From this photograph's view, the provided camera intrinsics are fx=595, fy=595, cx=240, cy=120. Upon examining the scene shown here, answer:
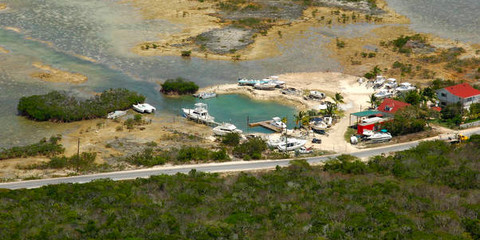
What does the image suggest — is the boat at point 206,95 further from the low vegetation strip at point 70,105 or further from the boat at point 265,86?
the low vegetation strip at point 70,105

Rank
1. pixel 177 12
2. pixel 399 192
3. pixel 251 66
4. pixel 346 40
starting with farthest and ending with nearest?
pixel 177 12, pixel 346 40, pixel 251 66, pixel 399 192

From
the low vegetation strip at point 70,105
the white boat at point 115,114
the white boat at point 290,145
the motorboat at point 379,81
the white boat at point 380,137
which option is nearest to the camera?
the white boat at point 290,145

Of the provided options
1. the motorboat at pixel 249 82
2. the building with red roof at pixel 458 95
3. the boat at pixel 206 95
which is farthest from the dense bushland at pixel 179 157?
the building with red roof at pixel 458 95

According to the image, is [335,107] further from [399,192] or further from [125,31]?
[125,31]

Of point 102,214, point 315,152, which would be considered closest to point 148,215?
point 102,214

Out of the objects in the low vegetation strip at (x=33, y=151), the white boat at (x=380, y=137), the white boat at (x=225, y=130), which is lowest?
the white boat at (x=380, y=137)

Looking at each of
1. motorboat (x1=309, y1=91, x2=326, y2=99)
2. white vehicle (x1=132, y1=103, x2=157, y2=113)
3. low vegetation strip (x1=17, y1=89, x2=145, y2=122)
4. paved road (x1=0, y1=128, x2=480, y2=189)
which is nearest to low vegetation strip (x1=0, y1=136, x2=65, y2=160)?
paved road (x1=0, y1=128, x2=480, y2=189)

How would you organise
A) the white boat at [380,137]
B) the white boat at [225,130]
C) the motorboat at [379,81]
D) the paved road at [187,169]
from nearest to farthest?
the paved road at [187,169] → the white boat at [380,137] → the white boat at [225,130] → the motorboat at [379,81]
